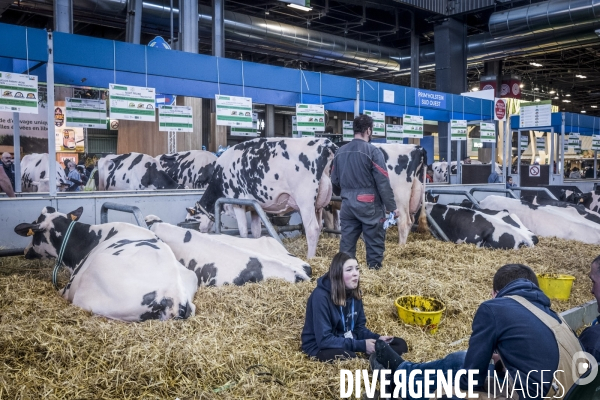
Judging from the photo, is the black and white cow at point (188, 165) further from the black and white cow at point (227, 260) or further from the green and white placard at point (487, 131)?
the green and white placard at point (487, 131)

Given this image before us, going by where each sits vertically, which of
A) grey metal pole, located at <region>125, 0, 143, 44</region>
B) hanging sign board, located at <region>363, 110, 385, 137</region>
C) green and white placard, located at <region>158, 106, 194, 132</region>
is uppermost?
grey metal pole, located at <region>125, 0, 143, 44</region>

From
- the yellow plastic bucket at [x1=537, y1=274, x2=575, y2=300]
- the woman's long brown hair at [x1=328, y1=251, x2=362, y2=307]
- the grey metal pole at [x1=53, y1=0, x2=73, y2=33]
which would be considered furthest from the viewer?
the grey metal pole at [x1=53, y1=0, x2=73, y2=33]

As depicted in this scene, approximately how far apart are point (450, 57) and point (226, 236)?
13529 mm

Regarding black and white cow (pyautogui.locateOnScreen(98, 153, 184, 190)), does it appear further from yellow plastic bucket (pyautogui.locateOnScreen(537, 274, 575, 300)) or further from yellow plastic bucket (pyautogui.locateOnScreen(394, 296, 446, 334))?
yellow plastic bucket (pyautogui.locateOnScreen(537, 274, 575, 300))

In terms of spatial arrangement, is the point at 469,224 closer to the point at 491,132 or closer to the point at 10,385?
the point at 491,132

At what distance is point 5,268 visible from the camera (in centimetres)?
562

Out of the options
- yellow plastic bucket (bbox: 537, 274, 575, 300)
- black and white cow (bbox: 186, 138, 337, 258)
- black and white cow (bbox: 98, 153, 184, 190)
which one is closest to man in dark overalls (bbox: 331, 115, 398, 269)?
black and white cow (bbox: 186, 138, 337, 258)

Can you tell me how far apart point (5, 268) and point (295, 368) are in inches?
160

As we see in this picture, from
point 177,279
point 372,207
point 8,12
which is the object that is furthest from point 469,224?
point 8,12

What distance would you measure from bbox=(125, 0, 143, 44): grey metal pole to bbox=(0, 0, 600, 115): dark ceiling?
32.2 inches

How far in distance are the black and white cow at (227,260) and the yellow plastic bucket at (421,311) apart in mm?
1101

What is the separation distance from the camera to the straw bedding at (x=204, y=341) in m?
2.96

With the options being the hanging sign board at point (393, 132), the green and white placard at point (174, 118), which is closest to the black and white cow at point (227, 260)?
the green and white placard at point (174, 118)

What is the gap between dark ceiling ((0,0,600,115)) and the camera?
1600 centimetres
